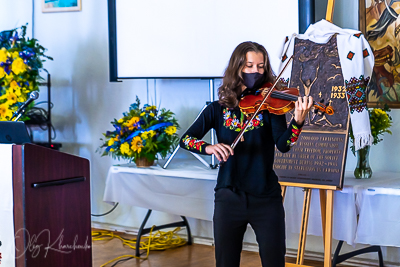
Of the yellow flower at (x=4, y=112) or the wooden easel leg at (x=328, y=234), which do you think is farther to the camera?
the yellow flower at (x=4, y=112)

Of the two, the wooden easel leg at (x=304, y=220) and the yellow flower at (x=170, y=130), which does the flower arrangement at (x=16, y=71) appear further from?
the wooden easel leg at (x=304, y=220)

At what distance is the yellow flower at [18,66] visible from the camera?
3.77 metres

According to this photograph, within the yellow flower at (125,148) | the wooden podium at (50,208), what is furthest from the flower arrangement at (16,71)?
the wooden podium at (50,208)

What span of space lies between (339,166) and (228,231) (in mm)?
1000

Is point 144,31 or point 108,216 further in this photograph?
point 108,216

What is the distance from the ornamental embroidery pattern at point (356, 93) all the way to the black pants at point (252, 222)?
0.99 metres

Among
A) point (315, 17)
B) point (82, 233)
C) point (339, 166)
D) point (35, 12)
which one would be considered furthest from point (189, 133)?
point (35, 12)

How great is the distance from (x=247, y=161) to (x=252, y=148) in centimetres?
5

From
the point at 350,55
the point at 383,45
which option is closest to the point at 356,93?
the point at 350,55

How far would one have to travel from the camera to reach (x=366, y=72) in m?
2.75

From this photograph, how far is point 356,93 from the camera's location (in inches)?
107

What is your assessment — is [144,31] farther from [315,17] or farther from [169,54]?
[315,17]

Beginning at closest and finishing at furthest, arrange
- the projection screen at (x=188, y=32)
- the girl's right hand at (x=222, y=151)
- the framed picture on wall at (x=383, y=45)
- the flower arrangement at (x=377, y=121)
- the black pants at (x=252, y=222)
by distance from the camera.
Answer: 1. the girl's right hand at (x=222, y=151)
2. the black pants at (x=252, y=222)
3. the flower arrangement at (x=377, y=121)
4. the framed picture on wall at (x=383, y=45)
5. the projection screen at (x=188, y=32)

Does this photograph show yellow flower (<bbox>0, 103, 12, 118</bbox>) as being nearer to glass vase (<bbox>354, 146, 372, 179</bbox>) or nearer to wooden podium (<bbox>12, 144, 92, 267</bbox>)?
wooden podium (<bbox>12, 144, 92, 267</bbox>)
